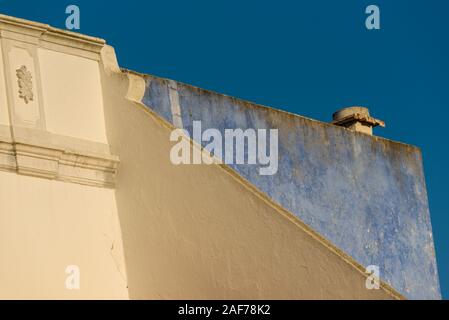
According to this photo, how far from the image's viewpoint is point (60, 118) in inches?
496

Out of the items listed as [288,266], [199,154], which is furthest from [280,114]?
[288,266]

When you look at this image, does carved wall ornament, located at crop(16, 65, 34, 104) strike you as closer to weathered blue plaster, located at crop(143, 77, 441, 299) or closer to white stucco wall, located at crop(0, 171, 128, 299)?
white stucco wall, located at crop(0, 171, 128, 299)

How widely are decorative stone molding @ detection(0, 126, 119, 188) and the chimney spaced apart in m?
3.83

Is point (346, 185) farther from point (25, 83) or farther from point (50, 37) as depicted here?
point (25, 83)

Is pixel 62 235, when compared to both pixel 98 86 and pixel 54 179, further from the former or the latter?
pixel 98 86

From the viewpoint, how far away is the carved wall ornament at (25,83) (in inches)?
487

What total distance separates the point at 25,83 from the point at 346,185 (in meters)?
4.18

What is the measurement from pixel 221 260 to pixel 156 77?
246 centimetres

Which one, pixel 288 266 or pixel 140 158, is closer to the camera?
pixel 288 266

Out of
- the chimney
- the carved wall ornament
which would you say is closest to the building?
the carved wall ornament

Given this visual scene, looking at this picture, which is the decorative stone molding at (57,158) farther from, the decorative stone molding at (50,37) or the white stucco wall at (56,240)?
the decorative stone molding at (50,37)

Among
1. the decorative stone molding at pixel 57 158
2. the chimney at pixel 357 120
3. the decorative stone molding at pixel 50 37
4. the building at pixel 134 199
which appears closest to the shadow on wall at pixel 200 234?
the building at pixel 134 199

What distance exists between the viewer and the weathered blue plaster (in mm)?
13734

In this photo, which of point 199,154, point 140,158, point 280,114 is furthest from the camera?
point 280,114
